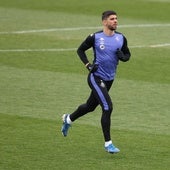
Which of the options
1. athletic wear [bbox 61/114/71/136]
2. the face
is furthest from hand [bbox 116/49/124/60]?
athletic wear [bbox 61/114/71/136]

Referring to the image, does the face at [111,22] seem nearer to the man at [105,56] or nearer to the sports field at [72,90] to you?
the man at [105,56]

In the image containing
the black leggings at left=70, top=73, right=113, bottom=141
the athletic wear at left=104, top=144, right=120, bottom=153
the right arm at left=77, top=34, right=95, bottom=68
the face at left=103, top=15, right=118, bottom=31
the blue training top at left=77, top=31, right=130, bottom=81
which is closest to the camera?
the athletic wear at left=104, top=144, right=120, bottom=153

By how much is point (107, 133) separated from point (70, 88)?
18.6ft

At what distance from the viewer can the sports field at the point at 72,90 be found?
41.8ft

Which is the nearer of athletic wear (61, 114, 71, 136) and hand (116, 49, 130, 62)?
hand (116, 49, 130, 62)

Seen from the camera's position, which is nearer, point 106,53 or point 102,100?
point 102,100

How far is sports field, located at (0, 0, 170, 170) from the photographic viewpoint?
12727 millimetres

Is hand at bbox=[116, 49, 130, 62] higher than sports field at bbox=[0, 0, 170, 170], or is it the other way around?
hand at bbox=[116, 49, 130, 62]

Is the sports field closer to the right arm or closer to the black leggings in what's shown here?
the black leggings

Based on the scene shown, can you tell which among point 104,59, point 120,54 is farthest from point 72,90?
point 120,54

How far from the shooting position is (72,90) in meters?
18.1

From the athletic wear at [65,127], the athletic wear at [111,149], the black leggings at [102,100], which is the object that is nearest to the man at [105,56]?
the black leggings at [102,100]

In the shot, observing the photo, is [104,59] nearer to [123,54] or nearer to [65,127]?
[123,54]

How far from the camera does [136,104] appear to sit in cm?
1683
